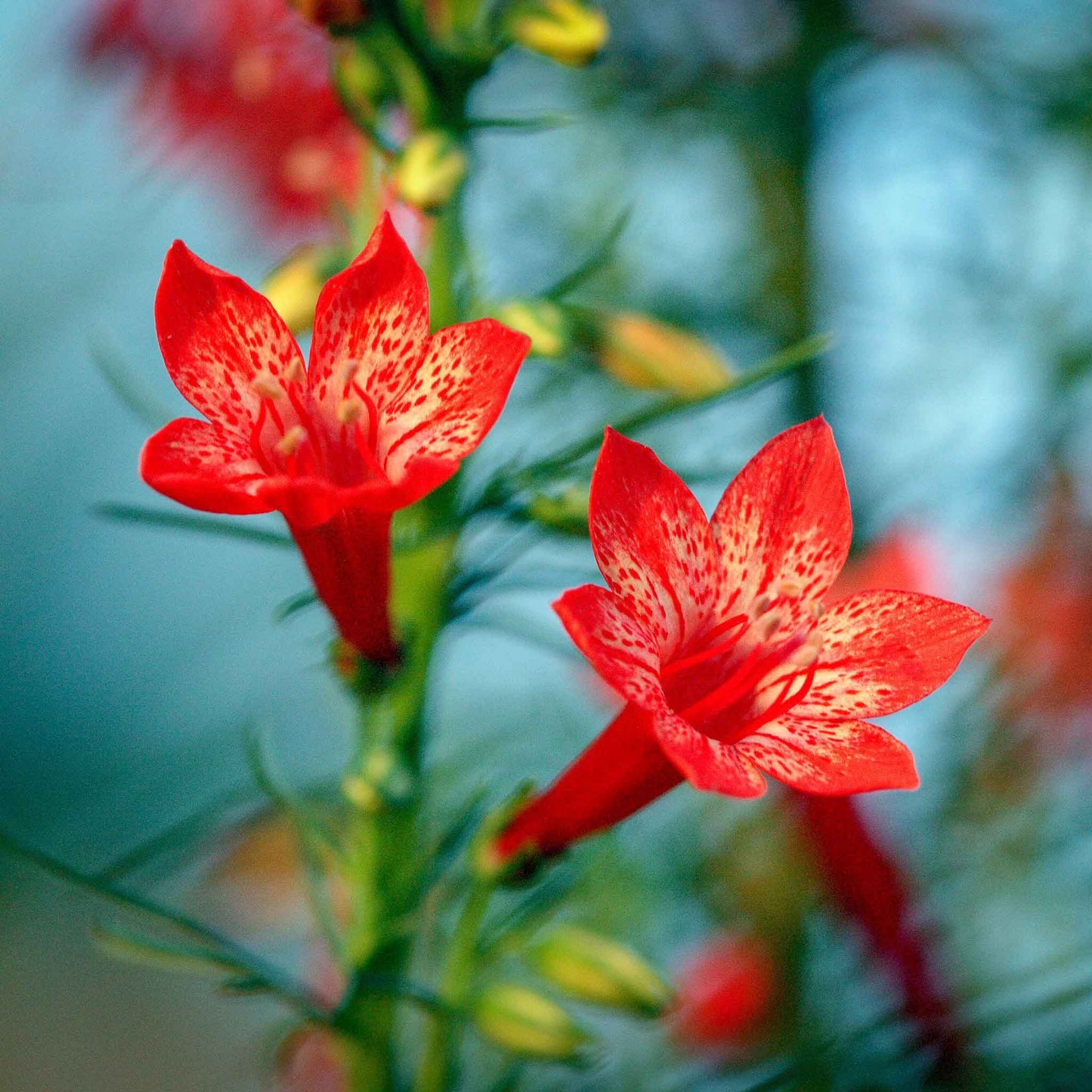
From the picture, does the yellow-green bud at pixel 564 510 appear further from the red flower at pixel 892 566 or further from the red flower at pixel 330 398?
the red flower at pixel 892 566

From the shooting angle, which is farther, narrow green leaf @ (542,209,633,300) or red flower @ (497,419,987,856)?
narrow green leaf @ (542,209,633,300)

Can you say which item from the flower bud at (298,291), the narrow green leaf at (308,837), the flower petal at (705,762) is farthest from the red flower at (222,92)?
the flower petal at (705,762)

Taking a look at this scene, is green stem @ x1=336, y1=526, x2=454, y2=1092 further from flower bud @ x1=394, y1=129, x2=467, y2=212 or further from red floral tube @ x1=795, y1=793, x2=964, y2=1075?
red floral tube @ x1=795, y1=793, x2=964, y2=1075

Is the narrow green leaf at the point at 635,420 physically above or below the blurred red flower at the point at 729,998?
above

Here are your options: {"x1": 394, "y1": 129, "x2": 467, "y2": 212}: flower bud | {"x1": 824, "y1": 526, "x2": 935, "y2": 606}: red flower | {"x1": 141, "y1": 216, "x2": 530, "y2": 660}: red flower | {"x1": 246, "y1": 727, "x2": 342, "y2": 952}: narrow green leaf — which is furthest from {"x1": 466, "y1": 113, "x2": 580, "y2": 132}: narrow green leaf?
{"x1": 824, "y1": 526, "x2": 935, "y2": 606}: red flower

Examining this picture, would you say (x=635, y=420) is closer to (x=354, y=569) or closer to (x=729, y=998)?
(x=354, y=569)

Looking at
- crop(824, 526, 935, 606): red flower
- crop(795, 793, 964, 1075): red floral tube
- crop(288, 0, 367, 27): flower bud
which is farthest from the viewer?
crop(824, 526, 935, 606): red flower

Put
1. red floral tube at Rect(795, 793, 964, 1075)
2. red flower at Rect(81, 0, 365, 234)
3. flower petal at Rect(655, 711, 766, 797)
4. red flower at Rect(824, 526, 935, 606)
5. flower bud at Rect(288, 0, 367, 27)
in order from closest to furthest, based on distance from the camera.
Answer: flower petal at Rect(655, 711, 766, 797), flower bud at Rect(288, 0, 367, 27), red floral tube at Rect(795, 793, 964, 1075), red flower at Rect(81, 0, 365, 234), red flower at Rect(824, 526, 935, 606)
